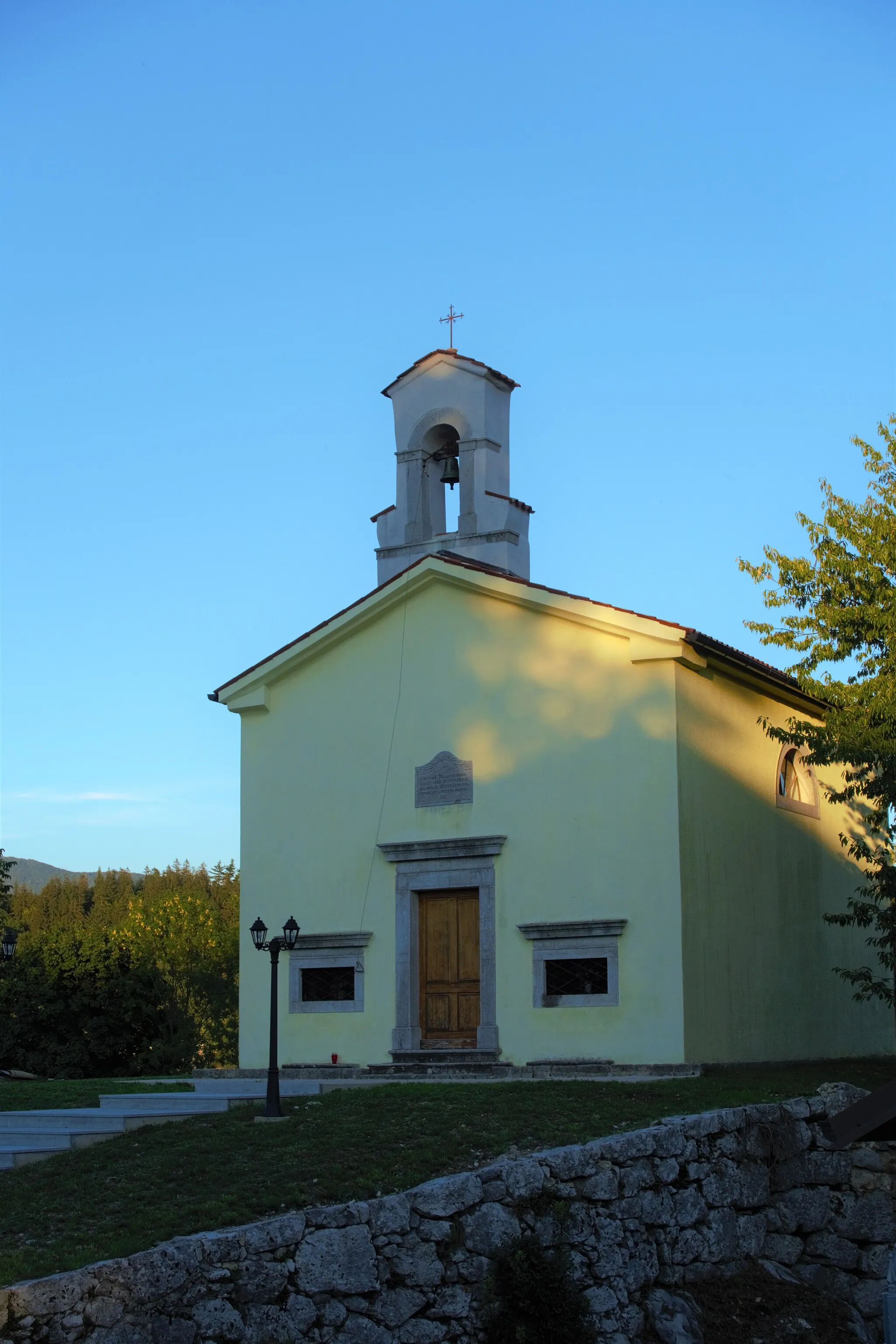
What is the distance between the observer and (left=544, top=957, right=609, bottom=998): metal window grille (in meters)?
17.4

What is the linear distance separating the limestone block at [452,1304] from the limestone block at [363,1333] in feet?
1.29

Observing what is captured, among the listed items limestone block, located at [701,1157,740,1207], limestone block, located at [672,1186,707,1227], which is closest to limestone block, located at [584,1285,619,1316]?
limestone block, located at [672,1186,707,1227]

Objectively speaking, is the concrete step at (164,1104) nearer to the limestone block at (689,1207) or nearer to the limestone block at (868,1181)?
the limestone block at (689,1207)

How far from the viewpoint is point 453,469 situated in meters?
21.2

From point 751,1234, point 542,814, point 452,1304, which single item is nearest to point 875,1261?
point 751,1234

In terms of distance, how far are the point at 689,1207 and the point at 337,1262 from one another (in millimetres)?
3754

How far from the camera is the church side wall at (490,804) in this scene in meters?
17.3

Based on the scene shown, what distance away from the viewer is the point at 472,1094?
14266 mm

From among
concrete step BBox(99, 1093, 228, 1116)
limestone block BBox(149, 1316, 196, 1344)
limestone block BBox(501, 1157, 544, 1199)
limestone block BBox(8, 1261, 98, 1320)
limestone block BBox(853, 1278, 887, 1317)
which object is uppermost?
concrete step BBox(99, 1093, 228, 1116)

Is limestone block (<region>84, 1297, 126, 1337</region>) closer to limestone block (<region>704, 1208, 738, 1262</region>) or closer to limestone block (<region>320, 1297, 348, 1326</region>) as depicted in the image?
limestone block (<region>320, 1297, 348, 1326</region>)

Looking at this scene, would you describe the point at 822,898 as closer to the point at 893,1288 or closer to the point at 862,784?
the point at 862,784

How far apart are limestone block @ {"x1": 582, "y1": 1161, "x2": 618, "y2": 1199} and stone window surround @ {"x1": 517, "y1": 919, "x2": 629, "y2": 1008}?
5981 mm

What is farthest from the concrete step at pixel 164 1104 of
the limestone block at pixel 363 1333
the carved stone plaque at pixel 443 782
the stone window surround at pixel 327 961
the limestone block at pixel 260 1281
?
the limestone block at pixel 260 1281

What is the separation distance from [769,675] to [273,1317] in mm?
12547
